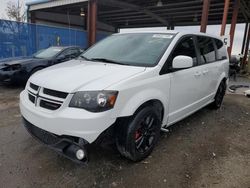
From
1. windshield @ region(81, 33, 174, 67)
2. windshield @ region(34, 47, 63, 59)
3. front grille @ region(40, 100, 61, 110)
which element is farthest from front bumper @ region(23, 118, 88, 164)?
windshield @ region(34, 47, 63, 59)

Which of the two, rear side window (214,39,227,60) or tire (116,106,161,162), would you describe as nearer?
tire (116,106,161,162)

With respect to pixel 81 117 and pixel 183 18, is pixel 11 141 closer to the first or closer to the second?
pixel 81 117

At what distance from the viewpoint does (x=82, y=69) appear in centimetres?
293

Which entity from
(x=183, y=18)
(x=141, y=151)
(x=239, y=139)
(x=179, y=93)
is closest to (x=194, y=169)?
(x=141, y=151)

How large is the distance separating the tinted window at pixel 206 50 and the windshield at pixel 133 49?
3.24 ft

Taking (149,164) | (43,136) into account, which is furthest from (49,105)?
(149,164)

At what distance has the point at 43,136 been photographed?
2604 mm

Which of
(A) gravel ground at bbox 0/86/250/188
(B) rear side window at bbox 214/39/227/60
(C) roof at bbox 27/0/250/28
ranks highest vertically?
(C) roof at bbox 27/0/250/28

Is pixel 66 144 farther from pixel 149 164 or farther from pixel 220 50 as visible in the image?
pixel 220 50

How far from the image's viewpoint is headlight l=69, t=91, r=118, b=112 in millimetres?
2297

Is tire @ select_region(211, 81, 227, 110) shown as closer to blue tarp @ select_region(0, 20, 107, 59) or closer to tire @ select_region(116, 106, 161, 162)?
tire @ select_region(116, 106, 161, 162)

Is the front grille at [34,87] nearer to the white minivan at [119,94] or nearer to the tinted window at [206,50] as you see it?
the white minivan at [119,94]

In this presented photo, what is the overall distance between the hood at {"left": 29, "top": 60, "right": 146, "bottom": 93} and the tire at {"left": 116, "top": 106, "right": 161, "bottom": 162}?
1.62 ft

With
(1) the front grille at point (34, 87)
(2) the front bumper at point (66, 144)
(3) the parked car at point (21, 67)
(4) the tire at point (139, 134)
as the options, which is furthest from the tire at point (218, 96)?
(3) the parked car at point (21, 67)
